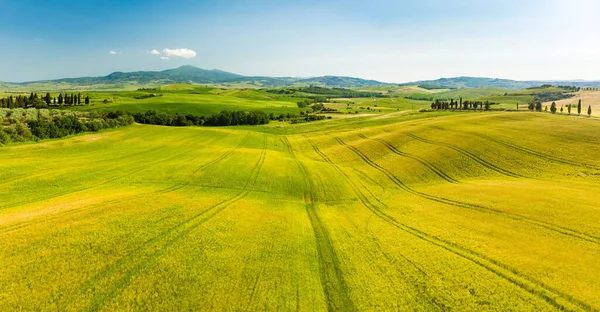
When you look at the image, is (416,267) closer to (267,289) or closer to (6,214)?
(267,289)

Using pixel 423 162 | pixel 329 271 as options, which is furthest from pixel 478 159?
pixel 329 271

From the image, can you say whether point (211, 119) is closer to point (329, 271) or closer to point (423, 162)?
point (423, 162)

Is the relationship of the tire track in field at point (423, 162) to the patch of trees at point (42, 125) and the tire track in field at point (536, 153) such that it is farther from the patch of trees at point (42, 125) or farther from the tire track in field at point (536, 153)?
the patch of trees at point (42, 125)

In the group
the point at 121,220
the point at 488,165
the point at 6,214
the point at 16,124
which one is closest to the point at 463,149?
the point at 488,165

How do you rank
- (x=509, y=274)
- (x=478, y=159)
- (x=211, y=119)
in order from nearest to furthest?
(x=509, y=274) < (x=478, y=159) < (x=211, y=119)

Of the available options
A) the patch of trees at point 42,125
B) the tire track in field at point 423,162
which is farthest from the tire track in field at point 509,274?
the patch of trees at point 42,125

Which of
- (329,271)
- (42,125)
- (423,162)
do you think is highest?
(42,125)

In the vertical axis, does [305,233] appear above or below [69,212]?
below
